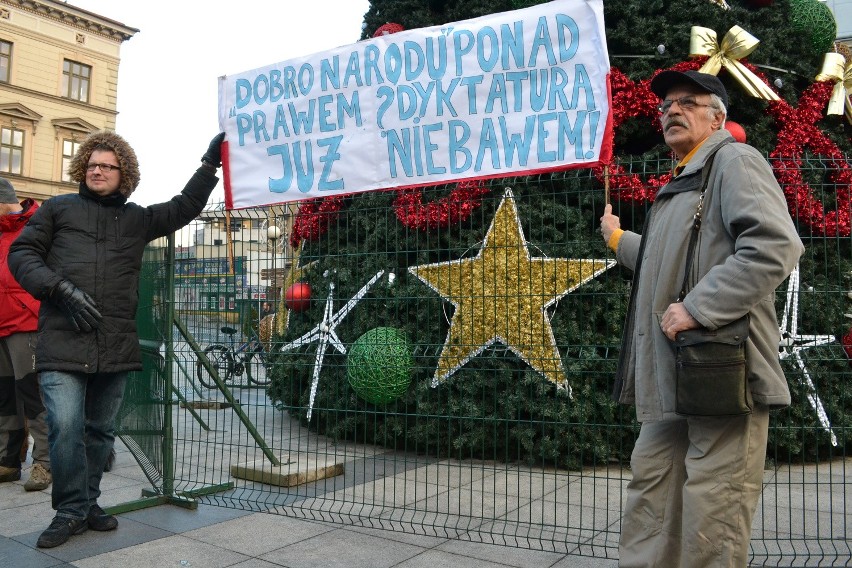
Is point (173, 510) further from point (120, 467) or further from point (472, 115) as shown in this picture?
point (472, 115)

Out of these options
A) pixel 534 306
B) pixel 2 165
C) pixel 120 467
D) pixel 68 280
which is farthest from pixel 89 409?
pixel 2 165

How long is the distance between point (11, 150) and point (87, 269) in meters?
36.8

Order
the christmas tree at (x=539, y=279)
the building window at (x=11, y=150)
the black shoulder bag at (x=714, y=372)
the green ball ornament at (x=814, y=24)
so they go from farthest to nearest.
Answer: the building window at (x=11, y=150) < the green ball ornament at (x=814, y=24) < the christmas tree at (x=539, y=279) < the black shoulder bag at (x=714, y=372)

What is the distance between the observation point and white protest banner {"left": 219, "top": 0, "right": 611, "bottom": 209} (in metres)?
3.94

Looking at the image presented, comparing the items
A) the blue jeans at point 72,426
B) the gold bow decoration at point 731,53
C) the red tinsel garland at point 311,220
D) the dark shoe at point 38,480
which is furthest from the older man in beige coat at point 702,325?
the dark shoe at point 38,480

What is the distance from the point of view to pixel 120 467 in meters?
6.22

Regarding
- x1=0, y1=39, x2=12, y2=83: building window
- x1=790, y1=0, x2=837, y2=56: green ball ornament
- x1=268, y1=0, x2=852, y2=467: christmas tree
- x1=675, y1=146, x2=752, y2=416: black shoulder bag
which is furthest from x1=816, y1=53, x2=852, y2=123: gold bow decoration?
x1=0, y1=39, x2=12, y2=83: building window

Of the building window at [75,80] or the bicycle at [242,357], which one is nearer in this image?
the bicycle at [242,357]

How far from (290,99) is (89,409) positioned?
2362 millimetres

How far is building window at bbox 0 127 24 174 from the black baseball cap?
38343 millimetres

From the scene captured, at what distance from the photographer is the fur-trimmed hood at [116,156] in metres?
4.32

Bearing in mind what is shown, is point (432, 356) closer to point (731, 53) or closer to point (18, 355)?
point (18, 355)

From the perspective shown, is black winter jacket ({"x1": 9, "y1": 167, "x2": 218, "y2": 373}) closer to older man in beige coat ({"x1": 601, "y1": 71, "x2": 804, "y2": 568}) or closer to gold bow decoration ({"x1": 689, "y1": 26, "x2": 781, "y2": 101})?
older man in beige coat ({"x1": 601, "y1": 71, "x2": 804, "y2": 568})

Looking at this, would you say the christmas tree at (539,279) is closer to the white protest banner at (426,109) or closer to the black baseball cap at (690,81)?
the white protest banner at (426,109)
